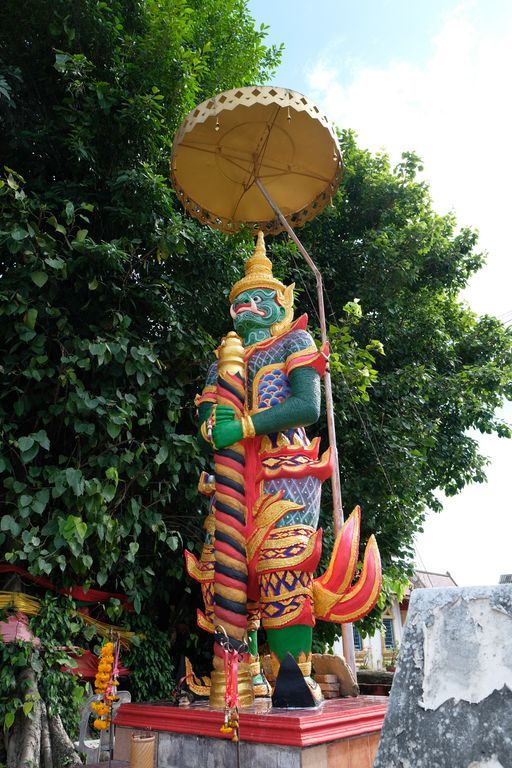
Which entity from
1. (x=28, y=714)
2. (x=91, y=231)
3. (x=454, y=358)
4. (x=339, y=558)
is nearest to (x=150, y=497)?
(x=28, y=714)

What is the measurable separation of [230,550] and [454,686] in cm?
266

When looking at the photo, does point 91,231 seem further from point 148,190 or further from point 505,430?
point 505,430

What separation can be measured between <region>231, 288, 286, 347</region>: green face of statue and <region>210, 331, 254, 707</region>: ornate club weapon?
18.1 inches

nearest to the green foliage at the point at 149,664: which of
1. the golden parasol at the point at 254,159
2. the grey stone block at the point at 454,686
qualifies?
the golden parasol at the point at 254,159

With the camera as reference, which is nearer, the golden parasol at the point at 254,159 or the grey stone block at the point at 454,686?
the grey stone block at the point at 454,686

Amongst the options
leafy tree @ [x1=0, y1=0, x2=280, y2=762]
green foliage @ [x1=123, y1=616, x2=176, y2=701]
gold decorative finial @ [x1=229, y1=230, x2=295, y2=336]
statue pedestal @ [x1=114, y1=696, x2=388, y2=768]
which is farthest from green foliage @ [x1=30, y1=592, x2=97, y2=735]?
gold decorative finial @ [x1=229, y1=230, x2=295, y2=336]

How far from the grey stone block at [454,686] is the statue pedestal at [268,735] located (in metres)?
1.84

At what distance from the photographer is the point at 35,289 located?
5.49 m

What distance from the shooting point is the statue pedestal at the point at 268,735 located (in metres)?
3.07

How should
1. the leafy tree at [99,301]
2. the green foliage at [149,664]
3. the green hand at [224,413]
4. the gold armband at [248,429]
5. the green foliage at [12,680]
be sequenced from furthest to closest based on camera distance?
the green foliage at [149,664]
the leafy tree at [99,301]
the green foliage at [12,680]
the green hand at [224,413]
the gold armband at [248,429]

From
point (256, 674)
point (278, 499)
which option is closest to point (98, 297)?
point (278, 499)

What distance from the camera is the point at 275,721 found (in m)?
3.14

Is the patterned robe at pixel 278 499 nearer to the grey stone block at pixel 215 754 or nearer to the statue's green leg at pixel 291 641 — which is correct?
the statue's green leg at pixel 291 641

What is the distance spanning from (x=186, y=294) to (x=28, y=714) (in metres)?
4.29
